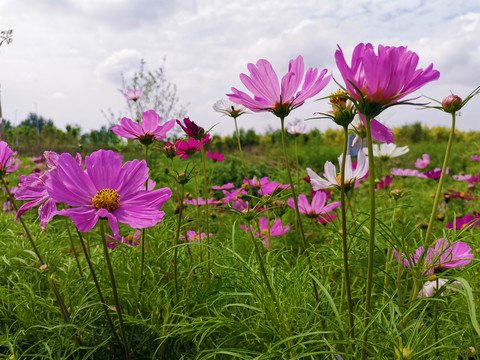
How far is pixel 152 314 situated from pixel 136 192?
39cm

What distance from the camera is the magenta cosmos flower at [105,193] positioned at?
0.58 m

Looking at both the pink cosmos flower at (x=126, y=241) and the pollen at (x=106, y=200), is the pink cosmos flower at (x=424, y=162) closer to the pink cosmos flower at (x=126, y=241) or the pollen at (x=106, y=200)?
the pink cosmos flower at (x=126, y=241)

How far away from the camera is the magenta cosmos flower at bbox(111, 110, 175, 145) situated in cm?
98

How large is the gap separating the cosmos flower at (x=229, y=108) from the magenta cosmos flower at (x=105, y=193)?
1.58 ft

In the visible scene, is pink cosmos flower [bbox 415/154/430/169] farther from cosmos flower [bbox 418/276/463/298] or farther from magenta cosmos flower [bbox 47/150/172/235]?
magenta cosmos flower [bbox 47/150/172/235]

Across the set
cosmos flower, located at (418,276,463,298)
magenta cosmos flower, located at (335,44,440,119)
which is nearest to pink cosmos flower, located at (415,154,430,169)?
cosmos flower, located at (418,276,463,298)

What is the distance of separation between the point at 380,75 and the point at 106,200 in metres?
0.49

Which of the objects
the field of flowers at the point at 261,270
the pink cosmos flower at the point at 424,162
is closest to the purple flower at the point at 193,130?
the field of flowers at the point at 261,270

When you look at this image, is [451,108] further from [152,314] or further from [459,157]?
[459,157]

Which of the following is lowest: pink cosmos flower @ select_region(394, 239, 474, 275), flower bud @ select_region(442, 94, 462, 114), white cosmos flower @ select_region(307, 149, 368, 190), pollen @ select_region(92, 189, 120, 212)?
pink cosmos flower @ select_region(394, 239, 474, 275)

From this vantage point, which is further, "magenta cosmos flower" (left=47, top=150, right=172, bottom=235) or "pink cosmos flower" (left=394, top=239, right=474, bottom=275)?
"pink cosmos flower" (left=394, top=239, right=474, bottom=275)

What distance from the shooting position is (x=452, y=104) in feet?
2.24

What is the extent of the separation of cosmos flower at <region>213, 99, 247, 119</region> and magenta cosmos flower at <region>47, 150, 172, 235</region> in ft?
1.58

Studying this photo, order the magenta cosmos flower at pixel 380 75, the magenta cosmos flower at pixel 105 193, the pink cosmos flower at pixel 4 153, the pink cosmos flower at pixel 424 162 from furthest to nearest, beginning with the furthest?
the pink cosmos flower at pixel 424 162 < the pink cosmos flower at pixel 4 153 < the magenta cosmos flower at pixel 105 193 < the magenta cosmos flower at pixel 380 75
